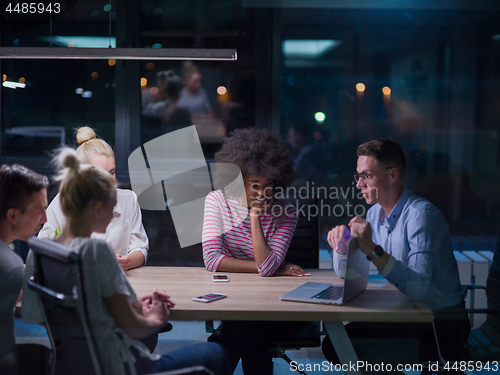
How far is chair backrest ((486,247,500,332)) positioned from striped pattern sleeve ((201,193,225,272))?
1.29 m

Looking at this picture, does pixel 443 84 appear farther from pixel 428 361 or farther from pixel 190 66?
pixel 428 361

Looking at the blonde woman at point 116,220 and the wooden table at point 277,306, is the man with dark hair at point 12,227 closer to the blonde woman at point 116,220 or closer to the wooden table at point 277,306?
the blonde woman at point 116,220

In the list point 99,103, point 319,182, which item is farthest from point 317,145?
point 99,103

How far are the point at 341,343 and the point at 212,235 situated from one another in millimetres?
864

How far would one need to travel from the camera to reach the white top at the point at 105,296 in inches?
58.7

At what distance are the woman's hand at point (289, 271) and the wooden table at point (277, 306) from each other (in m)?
0.17

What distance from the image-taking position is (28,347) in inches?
75.5

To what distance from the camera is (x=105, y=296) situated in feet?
5.00

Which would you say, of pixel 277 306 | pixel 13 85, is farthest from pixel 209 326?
pixel 13 85

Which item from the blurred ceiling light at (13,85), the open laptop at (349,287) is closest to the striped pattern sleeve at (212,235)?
the open laptop at (349,287)

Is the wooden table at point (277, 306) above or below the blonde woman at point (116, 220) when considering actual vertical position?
below

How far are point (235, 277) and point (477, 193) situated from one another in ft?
7.16

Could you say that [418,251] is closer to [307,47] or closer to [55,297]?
[55,297]

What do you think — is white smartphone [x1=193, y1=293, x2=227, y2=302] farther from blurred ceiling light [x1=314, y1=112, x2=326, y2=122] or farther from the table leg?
blurred ceiling light [x1=314, y1=112, x2=326, y2=122]
